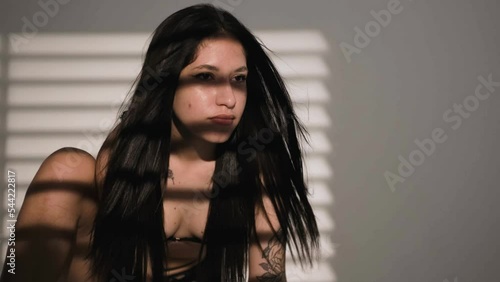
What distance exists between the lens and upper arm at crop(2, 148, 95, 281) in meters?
1.34

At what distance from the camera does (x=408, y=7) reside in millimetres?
2057

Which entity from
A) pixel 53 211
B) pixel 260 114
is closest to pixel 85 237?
pixel 53 211

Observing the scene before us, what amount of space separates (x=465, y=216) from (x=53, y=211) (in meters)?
1.42

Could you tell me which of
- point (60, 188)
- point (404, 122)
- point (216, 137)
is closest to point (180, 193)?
point (216, 137)

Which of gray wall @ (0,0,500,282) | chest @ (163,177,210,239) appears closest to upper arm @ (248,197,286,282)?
chest @ (163,177,210,239)

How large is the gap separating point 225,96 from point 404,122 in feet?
2.92

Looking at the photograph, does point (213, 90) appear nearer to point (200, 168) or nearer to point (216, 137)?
point (216, 137)

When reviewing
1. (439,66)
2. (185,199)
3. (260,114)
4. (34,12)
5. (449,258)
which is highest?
(34,12)

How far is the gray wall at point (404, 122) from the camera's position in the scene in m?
2.00

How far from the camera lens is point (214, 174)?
5.12ft

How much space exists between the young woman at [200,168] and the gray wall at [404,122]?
1.44 feet

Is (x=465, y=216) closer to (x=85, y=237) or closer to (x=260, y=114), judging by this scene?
(x=260, y=114)

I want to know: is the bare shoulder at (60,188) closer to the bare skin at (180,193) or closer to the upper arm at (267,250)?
the bare skin at (180,193)

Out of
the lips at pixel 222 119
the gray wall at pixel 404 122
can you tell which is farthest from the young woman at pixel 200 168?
the gray wall at pixel 404 122
